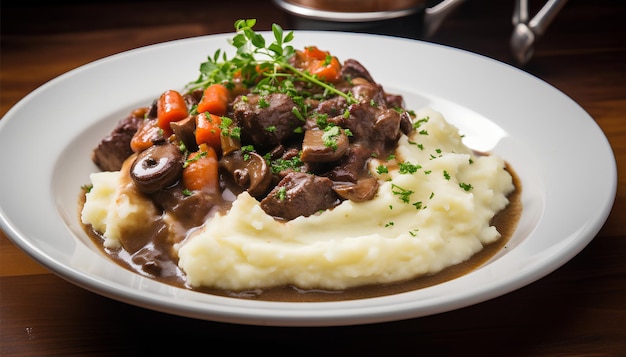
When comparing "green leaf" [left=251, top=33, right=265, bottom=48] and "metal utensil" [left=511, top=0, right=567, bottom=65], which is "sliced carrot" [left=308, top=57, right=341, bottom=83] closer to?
"green leaf" [left=251, top=33, right=265, bottom=48]

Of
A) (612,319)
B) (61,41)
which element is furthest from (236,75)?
(61,41)

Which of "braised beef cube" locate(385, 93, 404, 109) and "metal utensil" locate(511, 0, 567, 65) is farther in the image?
"metal utensil" locate(511, 0, 567, 65)

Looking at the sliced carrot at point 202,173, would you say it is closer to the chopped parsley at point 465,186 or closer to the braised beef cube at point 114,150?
the braised beef cube at point 114,150

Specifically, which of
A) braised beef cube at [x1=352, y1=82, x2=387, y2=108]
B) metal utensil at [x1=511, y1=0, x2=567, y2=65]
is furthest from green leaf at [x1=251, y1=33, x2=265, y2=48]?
metal utensil at [x1=511, y1=0, x2=567, y2=65]

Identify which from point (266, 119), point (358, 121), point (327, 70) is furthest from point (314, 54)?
point (266, 119)

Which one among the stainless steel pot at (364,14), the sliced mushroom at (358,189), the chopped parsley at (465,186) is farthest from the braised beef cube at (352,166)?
the stainless steel pot at (364,14)
